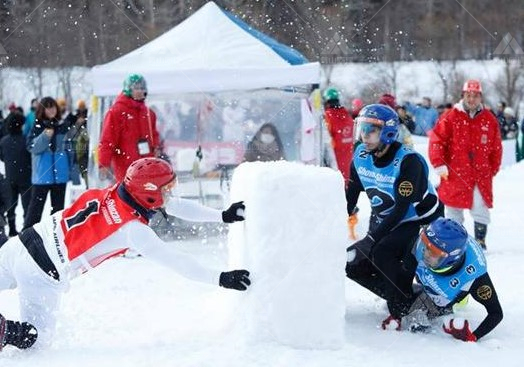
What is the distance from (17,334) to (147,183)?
3.33 ft

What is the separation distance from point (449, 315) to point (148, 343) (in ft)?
5.85

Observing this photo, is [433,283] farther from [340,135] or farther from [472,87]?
[340,135]

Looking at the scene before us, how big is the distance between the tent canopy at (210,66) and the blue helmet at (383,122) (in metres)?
4.03

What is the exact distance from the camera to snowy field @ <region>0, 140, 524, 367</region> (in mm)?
3871

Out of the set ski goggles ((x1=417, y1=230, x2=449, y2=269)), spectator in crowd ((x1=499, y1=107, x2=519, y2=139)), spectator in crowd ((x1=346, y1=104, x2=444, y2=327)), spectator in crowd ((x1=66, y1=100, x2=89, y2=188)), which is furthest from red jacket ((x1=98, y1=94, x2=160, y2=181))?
spectator in crowd ((x1=499, y1=107, x2=519, y2=139))

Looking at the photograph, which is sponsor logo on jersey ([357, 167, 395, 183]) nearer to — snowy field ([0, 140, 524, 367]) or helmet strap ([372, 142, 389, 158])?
helmet strap ([372, 142, 389, 158])

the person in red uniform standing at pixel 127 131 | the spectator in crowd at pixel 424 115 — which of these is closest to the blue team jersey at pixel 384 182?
the person in red uniform standing at pixel 127 131

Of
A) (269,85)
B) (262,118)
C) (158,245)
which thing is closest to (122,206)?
(158,245)

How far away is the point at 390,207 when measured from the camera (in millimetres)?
4863

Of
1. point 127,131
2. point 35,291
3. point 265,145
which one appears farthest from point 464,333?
point 265,145

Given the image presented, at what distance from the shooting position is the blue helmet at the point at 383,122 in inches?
185

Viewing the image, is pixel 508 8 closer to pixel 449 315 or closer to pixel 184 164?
pixel 184 164

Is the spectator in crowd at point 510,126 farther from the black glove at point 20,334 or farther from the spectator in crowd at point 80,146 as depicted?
the black glove at point 20,334

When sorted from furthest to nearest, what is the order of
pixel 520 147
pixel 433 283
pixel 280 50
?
pixel 520 147 → pixel 280 50 → pixel 433 283
